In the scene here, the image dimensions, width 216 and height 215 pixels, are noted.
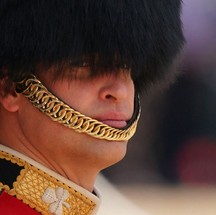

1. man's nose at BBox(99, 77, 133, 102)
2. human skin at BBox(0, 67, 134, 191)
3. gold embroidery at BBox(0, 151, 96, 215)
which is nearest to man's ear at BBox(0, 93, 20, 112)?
human skin at BBox(0, 67, 134, 191)

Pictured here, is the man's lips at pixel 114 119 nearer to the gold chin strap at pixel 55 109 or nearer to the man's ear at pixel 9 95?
the gold chin strap at pixel 55 109

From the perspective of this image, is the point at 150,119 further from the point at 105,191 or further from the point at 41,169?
the point at 41,169

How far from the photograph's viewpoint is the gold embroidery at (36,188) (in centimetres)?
228

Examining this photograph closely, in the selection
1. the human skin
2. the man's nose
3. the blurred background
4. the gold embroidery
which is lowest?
the gold embroidery

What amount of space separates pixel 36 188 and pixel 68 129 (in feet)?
0.57

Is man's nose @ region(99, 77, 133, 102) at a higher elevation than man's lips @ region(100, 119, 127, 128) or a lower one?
higher

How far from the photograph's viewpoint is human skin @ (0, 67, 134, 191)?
232cm

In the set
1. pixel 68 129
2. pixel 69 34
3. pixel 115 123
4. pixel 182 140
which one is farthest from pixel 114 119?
pixel 182 140

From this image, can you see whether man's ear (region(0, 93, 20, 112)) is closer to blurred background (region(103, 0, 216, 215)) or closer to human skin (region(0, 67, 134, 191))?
human skin (region(0, 67, 134, 191))

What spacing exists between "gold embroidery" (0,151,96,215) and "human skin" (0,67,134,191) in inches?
1.7

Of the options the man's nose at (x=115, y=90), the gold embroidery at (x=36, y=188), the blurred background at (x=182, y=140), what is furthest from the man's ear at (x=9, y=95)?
the blurred background at (x=182, y=140)

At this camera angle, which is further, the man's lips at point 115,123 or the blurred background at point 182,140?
the blurred background at point 182,140

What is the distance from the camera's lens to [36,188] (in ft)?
7.55

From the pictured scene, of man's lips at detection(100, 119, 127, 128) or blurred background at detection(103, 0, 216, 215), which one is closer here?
man's lips at detection(100, 119, 127, 128)
